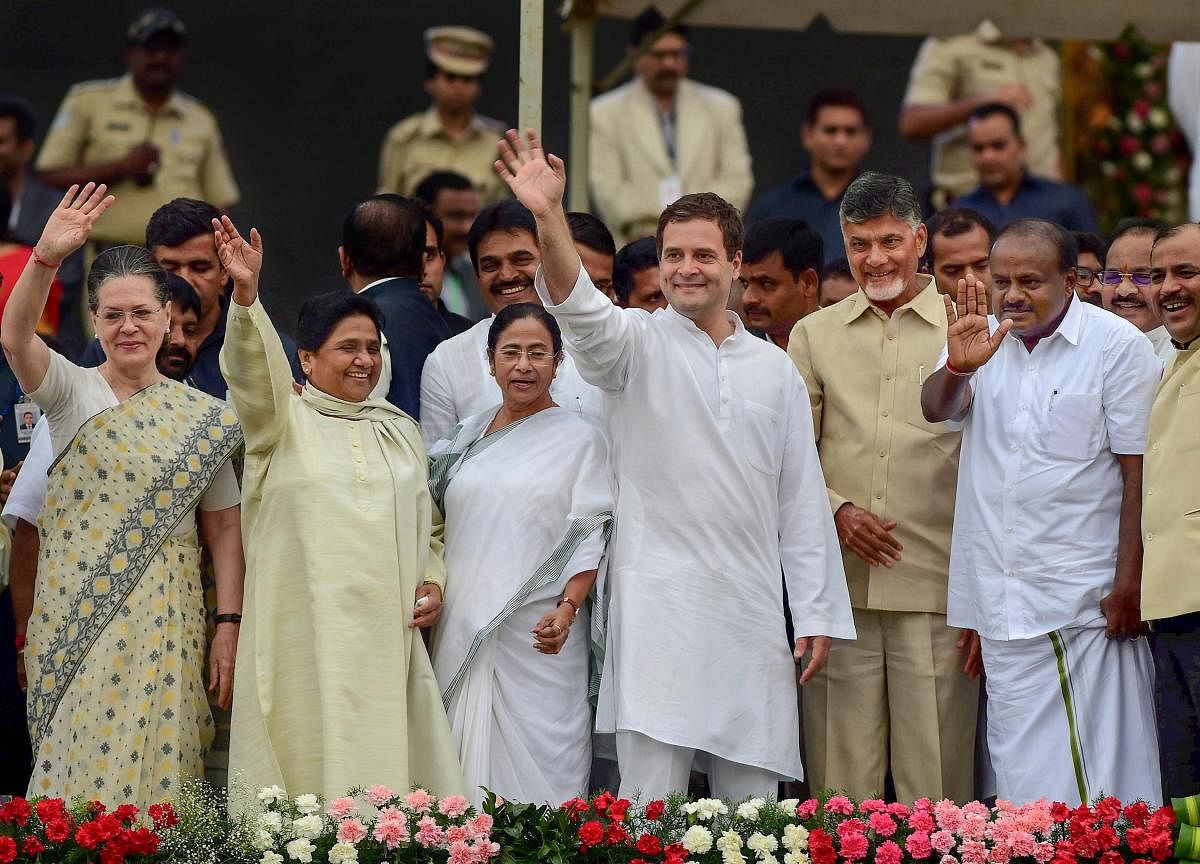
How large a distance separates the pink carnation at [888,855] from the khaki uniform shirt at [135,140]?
5674 millimetres

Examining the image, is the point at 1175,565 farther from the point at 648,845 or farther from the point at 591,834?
the point at 591,834

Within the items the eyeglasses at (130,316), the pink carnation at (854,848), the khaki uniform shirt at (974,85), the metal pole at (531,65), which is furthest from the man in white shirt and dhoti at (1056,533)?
the khaki uniform shirt at (974,85)

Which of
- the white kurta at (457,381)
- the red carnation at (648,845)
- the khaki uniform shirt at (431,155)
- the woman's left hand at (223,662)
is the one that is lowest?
the red carnation at (648,845)

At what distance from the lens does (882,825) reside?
186 inches

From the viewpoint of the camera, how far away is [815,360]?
19.2 feet

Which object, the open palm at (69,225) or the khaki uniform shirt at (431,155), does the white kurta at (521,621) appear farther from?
the khaki uniform shirt at (431,155)

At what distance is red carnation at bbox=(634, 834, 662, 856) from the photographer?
4.62 metres


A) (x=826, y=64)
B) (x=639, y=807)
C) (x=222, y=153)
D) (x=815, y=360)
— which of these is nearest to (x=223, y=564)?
(x=639, y=807)

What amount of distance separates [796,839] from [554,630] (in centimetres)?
96

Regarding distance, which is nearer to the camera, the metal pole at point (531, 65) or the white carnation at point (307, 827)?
the white carnation at point (307, 827)

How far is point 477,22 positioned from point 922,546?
16.6 ft

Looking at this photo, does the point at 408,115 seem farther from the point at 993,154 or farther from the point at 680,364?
the point at 680,364

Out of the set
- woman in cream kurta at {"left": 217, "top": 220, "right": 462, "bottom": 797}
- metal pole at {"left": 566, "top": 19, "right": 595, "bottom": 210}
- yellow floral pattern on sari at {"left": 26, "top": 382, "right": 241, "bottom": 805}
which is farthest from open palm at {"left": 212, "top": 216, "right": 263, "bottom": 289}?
metal pole at {"left": 566, "top": 19, "right": 595, "bottom": 210}

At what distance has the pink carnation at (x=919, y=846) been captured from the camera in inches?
184
